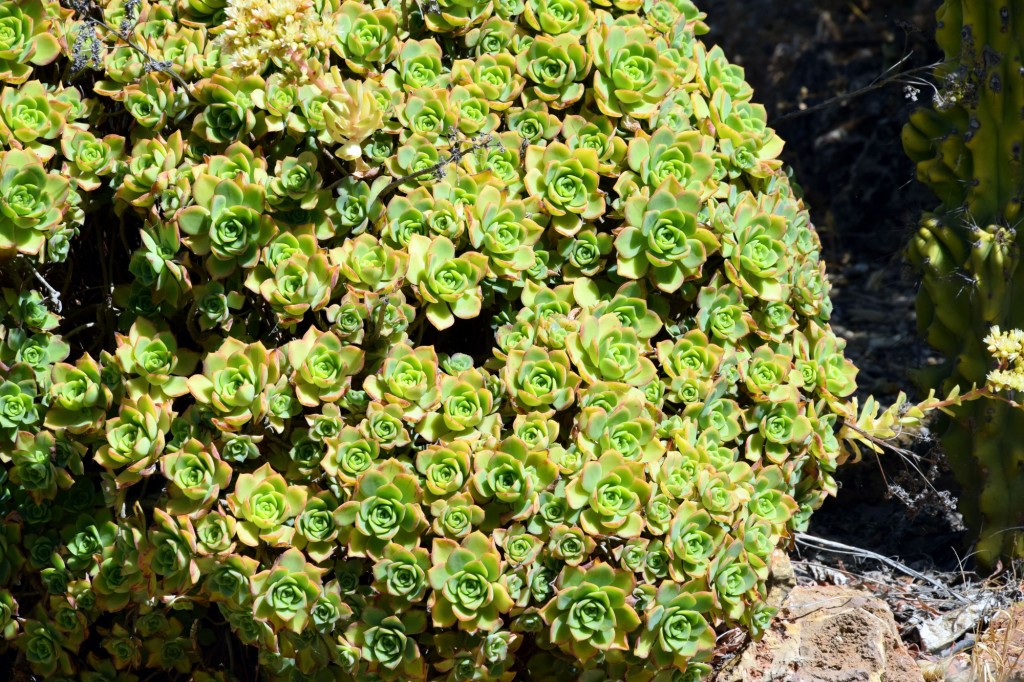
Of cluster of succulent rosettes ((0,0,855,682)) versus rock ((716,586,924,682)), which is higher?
cluster of succulent rosettes ((0,0,855,682))

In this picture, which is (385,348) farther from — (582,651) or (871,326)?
(871,326)

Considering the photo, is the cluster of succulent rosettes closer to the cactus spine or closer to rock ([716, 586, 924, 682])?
rock ([716, 586, 924, 682])

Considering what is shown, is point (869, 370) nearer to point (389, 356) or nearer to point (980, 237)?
point (980, 237)

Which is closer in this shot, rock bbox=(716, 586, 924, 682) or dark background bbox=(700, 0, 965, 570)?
rock bbox=(716, 586, 924, 682)

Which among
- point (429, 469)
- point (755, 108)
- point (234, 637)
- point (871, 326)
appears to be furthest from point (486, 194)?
point (871, 326)

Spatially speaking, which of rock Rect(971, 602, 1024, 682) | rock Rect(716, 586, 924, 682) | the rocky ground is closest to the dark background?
the rocky ground

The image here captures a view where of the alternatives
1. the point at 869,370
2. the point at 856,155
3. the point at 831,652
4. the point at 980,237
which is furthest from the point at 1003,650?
the point at 856,155

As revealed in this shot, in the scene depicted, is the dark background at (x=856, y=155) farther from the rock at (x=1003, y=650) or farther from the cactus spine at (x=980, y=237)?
the rock at (x=1003, y=650)

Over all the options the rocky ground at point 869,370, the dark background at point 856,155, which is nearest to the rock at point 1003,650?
the rocky ground at point 869,370
